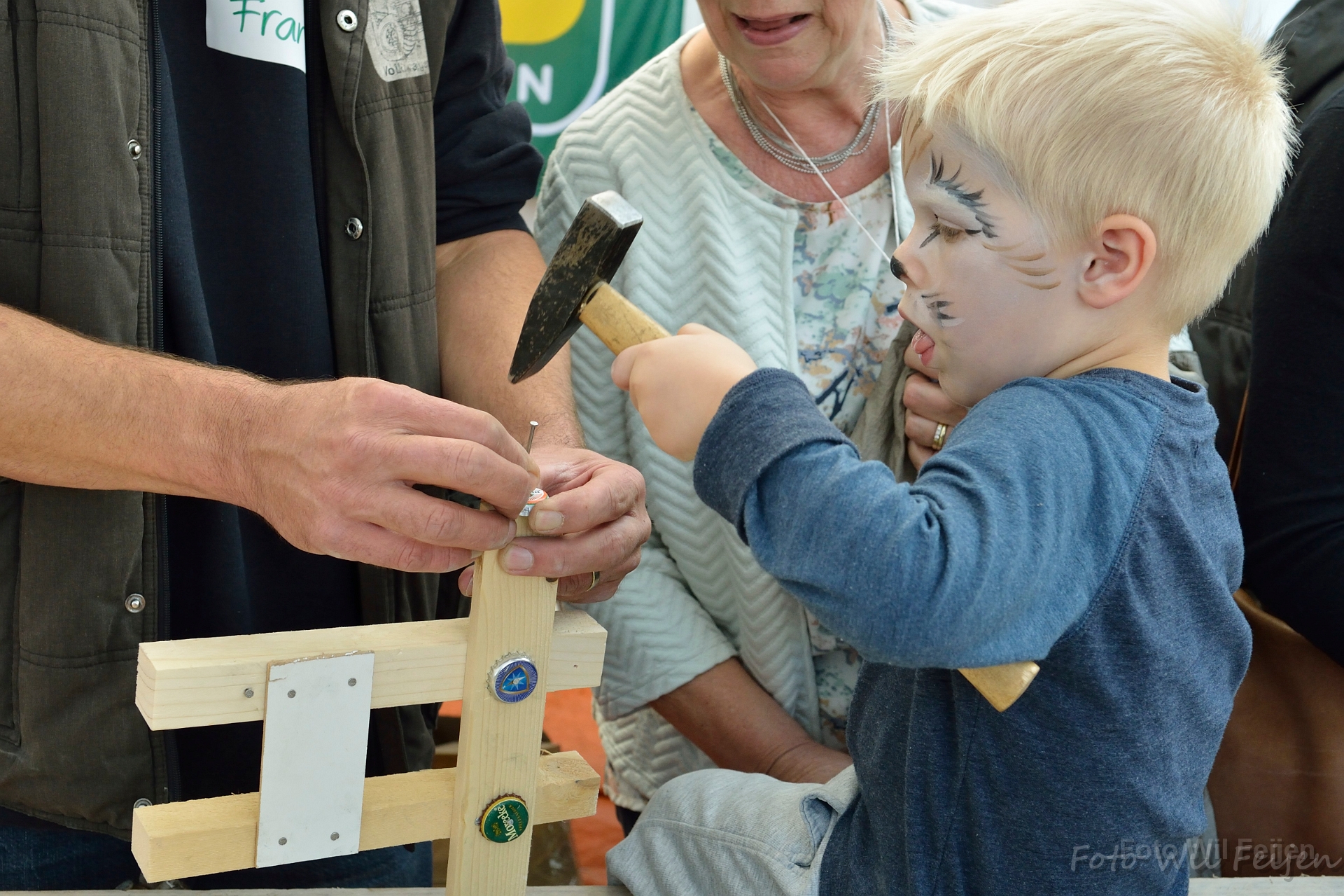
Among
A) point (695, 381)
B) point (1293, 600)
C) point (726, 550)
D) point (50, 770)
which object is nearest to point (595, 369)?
point (726, 550)

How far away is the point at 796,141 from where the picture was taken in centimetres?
188

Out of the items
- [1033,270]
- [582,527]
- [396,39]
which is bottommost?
[582,527]

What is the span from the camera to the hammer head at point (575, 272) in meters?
1.15

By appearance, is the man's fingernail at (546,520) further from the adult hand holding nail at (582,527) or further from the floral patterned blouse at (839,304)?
the floral patterned blouse at (839,304)

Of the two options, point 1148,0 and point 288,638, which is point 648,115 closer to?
point 1148,0

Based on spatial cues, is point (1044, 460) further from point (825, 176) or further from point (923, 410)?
point (825, 176)

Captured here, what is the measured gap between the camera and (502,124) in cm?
175

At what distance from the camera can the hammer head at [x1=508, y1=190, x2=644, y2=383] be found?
1.15m

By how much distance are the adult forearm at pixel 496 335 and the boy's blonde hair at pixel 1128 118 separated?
671 millimetres

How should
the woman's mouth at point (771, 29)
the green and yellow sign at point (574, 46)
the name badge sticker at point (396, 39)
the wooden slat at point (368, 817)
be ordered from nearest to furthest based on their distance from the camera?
the wooden slat at point (368, 817)
the name badge sticker at point (396, 39)
the woman's mouth at point (771, 29)
the green and yellow sign at point (574, 46)

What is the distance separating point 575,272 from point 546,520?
0.88 feet

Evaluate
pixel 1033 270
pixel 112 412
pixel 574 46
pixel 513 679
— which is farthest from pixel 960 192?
pixel 574 46

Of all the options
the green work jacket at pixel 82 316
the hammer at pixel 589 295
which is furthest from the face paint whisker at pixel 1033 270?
the green work jacket at pixel 82 316
